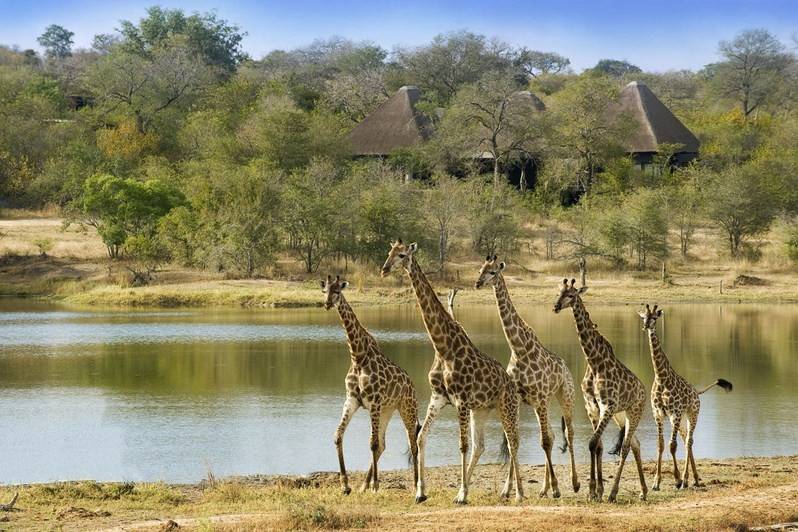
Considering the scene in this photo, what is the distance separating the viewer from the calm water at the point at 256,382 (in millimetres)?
17109

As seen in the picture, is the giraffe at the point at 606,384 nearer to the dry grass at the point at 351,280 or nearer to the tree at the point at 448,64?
the dry grass at the point at 351,280

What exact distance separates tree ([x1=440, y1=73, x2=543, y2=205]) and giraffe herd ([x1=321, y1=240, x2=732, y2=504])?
43.5 metres

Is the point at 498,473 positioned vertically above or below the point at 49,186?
below

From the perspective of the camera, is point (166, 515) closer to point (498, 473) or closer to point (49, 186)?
point (498, 473)

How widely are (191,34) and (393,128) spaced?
40.4 metres

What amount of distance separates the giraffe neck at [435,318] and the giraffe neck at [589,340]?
54.0 inches

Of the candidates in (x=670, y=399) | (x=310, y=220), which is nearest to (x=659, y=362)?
(x=670, y=399)

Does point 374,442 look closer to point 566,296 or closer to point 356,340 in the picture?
point 356,340

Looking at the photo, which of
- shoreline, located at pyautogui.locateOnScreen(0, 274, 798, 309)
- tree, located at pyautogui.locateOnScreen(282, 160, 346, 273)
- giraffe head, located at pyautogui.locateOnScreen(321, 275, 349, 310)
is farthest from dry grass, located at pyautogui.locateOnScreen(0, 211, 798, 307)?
giraffe head, located at pyautogui.locateOnScreen(321, 275, 349, 310)

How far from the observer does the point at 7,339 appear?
3108 centimetres

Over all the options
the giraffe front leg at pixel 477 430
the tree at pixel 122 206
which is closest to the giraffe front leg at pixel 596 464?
the giraffe front leg at pixel 477 430

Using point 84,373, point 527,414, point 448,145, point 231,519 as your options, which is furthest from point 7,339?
point 448,145

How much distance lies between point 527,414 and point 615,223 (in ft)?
87.5

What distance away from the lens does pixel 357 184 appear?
160ft
